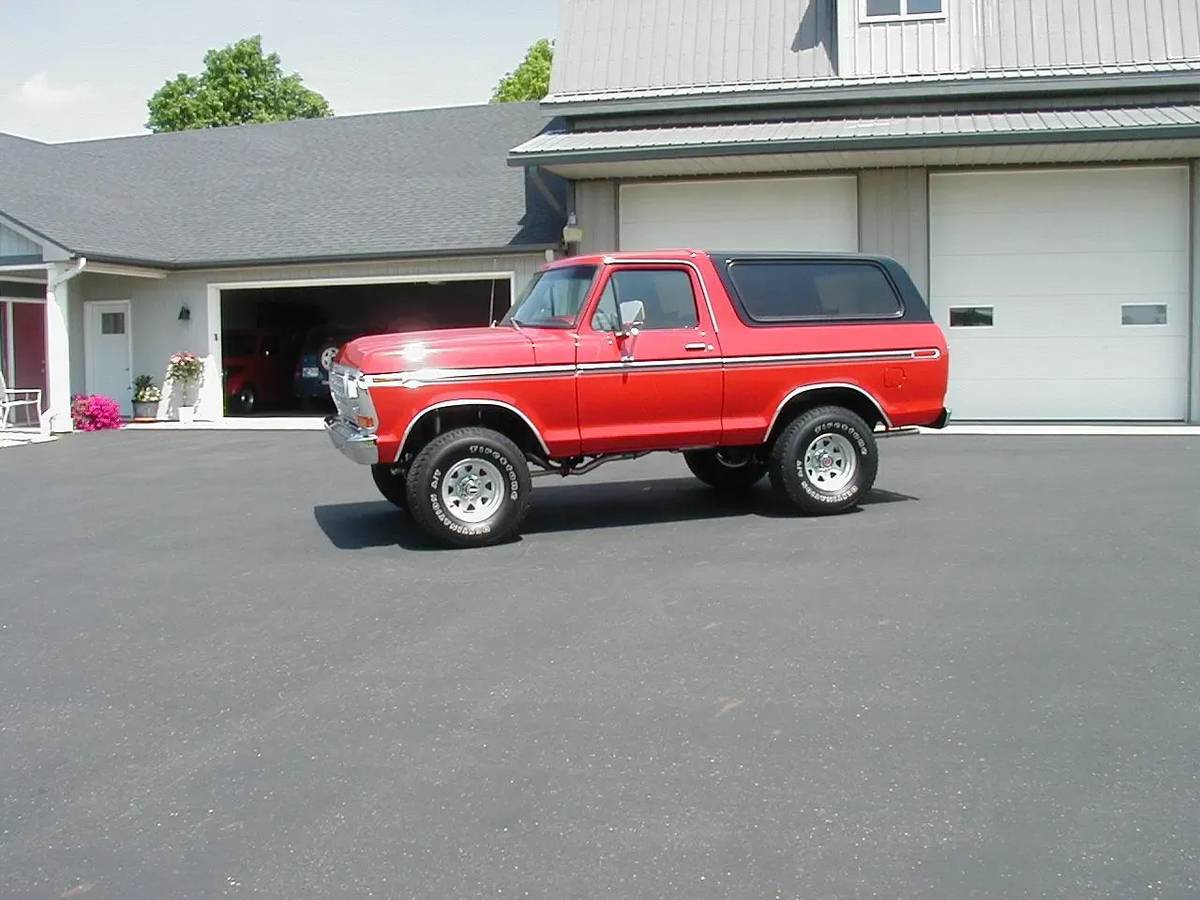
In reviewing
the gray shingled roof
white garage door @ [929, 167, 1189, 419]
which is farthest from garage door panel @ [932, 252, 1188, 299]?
the gray shingled roof

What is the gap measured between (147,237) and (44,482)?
9.30 meters

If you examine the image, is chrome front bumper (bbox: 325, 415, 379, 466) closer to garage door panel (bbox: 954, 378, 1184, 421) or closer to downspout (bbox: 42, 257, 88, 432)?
garage door panel (bbox: 954, 378, 1184, 421)

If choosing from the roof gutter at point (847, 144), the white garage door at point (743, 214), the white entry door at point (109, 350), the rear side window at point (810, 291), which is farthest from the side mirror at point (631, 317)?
the white entry door at point (109, 350)

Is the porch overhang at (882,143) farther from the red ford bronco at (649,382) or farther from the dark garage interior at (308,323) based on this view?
the red ford bronco at (649,382)

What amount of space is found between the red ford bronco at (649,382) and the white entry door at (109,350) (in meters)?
13.9

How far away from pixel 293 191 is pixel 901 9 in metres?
11.6

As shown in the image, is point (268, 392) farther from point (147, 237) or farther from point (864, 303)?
point (864, 303)

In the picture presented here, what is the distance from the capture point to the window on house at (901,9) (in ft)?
59.6

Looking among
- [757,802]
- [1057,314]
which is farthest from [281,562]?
[1057,314]

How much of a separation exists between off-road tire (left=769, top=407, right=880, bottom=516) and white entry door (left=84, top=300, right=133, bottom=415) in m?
15.8

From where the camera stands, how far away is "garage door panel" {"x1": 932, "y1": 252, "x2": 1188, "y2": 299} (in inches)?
685

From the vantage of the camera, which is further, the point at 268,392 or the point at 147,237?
the point at 268,392

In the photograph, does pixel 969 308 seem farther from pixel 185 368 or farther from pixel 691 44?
pixel 185 368

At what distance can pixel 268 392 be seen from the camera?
2511 centimetres
